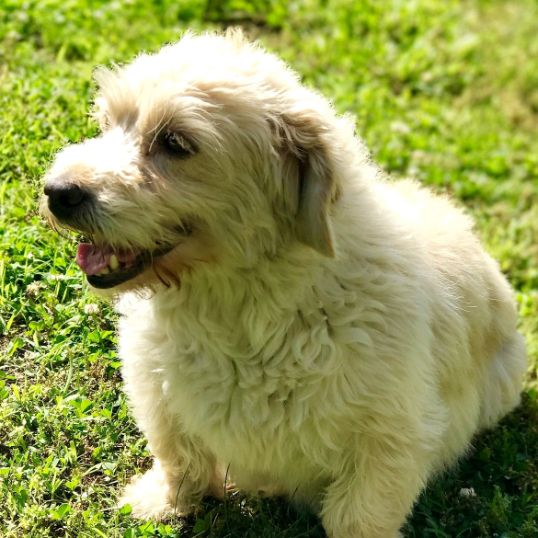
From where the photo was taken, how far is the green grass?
3842 mm

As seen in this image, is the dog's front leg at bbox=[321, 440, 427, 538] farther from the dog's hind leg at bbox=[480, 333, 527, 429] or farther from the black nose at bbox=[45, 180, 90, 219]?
the black nose at bbox=[45, 180, 90, 219]

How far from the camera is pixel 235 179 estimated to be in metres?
3.11

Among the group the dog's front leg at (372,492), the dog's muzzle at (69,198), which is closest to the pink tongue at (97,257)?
the dog's muzzle at (69,198)

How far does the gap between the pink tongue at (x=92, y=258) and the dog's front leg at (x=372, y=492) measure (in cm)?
122

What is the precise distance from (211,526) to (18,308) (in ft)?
4.59

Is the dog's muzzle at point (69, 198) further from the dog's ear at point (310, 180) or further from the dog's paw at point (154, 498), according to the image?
the dog's paw at point (154, 498)

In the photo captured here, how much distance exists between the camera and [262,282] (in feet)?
10.6

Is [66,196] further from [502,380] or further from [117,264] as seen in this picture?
[502,380]

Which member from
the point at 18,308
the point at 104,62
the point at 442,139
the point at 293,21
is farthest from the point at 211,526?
the point at 293,21

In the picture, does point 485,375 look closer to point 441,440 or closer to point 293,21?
point 441,440

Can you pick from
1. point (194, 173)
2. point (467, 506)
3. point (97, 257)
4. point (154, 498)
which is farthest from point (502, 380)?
point (97, 257)

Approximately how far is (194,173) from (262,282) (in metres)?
0.49

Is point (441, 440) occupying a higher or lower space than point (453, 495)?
higher

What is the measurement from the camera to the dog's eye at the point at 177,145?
9.95ft
